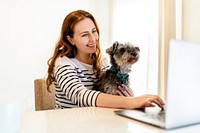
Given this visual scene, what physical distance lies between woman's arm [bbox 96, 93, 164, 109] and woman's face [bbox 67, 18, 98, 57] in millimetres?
398

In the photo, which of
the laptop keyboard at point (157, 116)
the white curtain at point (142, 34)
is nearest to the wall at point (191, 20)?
the white curtain at point (142, 34)

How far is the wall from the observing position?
6.79ft

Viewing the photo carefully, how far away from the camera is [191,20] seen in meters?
2.12

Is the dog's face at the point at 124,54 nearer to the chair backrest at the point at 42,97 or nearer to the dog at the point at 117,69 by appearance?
the dog at the point at 117,69

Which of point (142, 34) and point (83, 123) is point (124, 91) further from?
point (142, 34)

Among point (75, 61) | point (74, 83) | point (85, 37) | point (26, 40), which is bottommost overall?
point (74, 83)

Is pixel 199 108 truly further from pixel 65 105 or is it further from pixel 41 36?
pixel 41 36

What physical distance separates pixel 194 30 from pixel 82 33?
3.87ft

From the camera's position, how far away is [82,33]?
1.36 m

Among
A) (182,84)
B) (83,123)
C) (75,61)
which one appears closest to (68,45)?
(75,61)

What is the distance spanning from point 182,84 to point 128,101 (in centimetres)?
35

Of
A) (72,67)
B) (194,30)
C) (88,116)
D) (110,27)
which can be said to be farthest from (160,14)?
(88,116)

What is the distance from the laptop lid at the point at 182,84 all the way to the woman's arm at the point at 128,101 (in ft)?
0.79

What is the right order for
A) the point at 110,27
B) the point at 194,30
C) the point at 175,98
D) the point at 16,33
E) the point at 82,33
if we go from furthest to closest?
the point at 110,27 → the point at 16,33 → the point at 194,30 → the point at 82,33 → the point at 175,98
